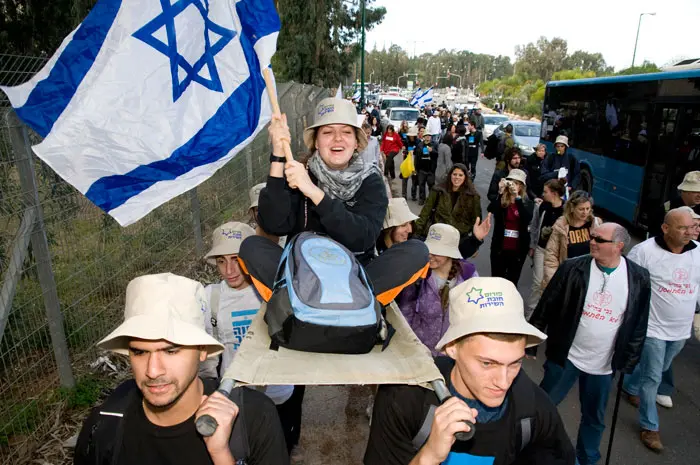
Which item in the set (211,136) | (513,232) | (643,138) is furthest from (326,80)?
(211,136)

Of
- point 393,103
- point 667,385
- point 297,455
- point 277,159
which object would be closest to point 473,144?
point 667,385

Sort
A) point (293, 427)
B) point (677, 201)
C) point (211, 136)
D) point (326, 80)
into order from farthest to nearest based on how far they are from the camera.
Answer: point (326, 80) → point (677, 201) → point (293, 427) → point (211, 136)

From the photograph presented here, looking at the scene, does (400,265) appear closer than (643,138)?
Yes

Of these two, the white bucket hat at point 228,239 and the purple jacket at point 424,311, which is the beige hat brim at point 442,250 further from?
the white bucket hat at point 228,239

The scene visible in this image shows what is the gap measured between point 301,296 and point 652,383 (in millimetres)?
3588

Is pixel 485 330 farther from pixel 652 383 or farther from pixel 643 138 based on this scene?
pixel 643 138

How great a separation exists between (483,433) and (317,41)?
26.3 m

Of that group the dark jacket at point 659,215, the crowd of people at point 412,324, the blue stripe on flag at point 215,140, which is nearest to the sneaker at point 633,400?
the crowd of people at point 412,324

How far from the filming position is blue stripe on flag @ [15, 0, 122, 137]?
2.79 meters

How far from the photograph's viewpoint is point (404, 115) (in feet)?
88.9

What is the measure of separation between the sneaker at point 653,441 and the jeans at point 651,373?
42 mm

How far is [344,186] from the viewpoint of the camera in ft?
9.09

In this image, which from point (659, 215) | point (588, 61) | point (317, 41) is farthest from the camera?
point (588, 61)

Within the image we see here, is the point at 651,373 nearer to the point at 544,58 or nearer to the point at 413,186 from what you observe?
the point at 413,186
